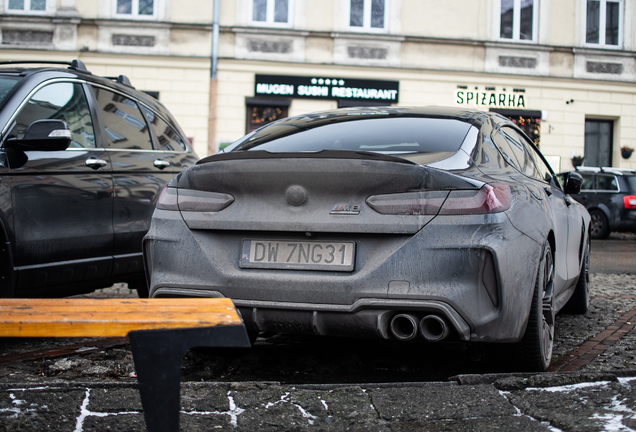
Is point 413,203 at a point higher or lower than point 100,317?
higher

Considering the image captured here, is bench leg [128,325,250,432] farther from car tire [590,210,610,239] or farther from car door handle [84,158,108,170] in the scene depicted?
car tire [590,210,610,239]

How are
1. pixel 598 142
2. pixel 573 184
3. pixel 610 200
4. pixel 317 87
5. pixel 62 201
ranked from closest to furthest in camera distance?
pixel 62 201 < pixel 573 184 < pixel 610 200 < pixel 317 87 < pixel 598 142

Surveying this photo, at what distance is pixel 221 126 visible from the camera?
19.2 metres

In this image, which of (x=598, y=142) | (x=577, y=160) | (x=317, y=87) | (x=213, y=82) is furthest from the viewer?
(x=598, y=142)

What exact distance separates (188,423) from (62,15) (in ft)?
59.5

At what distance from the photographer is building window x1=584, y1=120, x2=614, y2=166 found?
68.2 ft

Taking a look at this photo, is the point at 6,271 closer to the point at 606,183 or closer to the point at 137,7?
the point at 606,183

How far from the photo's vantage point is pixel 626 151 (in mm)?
20562

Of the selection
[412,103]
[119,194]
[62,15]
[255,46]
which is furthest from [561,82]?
[119,194]

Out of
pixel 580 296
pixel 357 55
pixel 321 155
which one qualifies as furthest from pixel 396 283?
pixel 357 55

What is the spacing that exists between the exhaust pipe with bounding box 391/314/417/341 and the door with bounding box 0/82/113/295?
2.18 meters

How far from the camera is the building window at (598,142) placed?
2078 cm

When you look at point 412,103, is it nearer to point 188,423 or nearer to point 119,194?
point 119,194

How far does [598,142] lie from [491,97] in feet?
12.2
